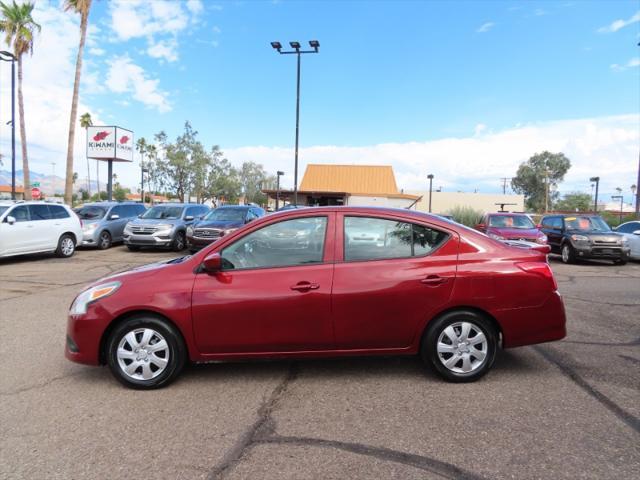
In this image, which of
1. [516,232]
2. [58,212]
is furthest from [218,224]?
[516,232]

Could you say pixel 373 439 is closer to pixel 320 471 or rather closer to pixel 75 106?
pixel 320 471

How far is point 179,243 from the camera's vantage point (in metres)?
15.1

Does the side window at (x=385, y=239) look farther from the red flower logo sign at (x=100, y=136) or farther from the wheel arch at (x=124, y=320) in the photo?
the red flower logo sign at (x=100, y=136)

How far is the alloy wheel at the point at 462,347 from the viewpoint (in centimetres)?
378

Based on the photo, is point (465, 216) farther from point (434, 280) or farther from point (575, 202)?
point (575, 202)

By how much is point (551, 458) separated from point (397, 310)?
148cm

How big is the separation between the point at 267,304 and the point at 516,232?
1162cm

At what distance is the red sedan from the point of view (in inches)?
144

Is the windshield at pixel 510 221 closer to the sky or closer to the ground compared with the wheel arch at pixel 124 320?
closer to the sky

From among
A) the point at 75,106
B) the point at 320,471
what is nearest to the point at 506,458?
the point at 320,471

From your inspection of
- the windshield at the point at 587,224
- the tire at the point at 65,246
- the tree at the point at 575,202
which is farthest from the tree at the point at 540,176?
the tire at the point at 65,246

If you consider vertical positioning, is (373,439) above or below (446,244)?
below

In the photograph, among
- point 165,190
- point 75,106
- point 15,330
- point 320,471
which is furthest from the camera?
point 165,190

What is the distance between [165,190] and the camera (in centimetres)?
4234
